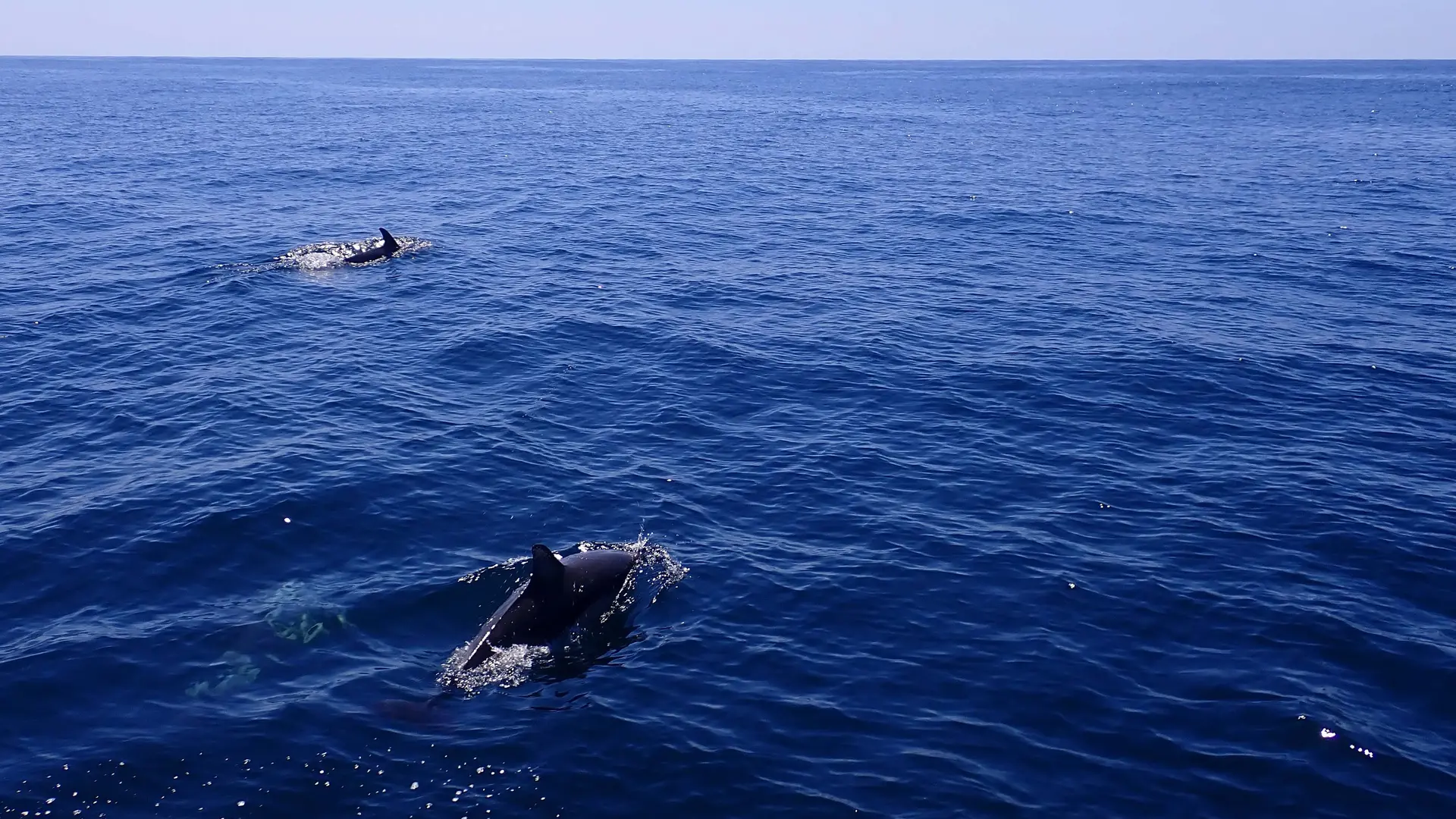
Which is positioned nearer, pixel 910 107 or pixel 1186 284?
pixel 1186 284

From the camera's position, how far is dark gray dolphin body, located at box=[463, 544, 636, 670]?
2250 cm

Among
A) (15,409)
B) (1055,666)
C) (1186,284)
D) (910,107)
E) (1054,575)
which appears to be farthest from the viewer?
(910,107)

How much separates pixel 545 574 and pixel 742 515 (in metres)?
7.62

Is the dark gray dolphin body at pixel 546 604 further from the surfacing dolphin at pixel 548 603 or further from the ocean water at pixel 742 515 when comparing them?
the ocean water at pixel 742 515

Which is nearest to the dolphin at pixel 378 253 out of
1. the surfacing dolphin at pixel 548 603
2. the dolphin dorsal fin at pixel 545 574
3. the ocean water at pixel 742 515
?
the ocean water at pixel 742 515

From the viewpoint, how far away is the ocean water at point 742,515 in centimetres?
1912

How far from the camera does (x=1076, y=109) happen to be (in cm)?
16750

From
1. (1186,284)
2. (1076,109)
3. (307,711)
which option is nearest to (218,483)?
(307,711)

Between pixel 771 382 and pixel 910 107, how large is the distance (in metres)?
154

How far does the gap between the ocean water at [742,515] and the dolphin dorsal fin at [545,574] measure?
1691 mm

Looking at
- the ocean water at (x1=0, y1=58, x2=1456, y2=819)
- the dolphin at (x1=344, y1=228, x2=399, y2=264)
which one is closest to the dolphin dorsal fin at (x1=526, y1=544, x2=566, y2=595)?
the ocean water at (x1=0, y1=58, x2=1456, y2=819)

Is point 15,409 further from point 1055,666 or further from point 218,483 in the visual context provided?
point 1055,666

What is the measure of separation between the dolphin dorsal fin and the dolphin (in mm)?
39369

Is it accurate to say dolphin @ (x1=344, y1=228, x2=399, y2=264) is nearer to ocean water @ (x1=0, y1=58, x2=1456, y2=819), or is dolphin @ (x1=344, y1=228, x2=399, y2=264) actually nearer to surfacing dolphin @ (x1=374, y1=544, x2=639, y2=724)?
ocean water @ (x1=0, y1=58, x2=1456, y2=819)
